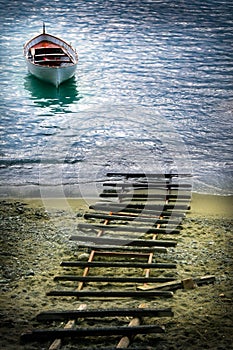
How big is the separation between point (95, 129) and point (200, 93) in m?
6.41

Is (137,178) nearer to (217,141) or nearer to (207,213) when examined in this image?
(207,213)

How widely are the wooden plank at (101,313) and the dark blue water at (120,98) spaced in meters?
7.64

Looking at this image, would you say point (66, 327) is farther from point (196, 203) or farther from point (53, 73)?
point (53, 73)

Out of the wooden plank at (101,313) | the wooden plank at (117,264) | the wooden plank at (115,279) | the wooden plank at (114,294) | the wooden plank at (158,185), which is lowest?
the wooden plank at (101,313)

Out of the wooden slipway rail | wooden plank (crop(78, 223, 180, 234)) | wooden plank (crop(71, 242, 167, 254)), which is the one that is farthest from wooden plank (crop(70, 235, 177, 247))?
wooden plank (crop(78, 223, 180, 234))

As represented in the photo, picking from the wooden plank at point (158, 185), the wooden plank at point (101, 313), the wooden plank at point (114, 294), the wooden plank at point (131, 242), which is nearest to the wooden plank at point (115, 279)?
the wooden plank at point (114, 294)

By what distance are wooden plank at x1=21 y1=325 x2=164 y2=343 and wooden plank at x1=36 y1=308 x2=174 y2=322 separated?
400mm

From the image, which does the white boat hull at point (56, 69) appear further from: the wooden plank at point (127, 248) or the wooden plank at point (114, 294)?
the wooden plank at point (114, 294)

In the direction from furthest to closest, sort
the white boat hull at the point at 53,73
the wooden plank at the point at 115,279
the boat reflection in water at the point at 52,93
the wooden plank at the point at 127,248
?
the white boat hull at the point at 53,73
the boat reflection in water at the point at 52,93
the wooden plank at the point at 127,248
the wooden plank at the point at 115,279

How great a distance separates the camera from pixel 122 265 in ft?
36.6

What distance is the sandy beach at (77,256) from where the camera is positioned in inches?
349

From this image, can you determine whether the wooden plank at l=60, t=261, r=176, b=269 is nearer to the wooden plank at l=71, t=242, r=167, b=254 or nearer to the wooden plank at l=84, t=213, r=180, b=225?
the wooden plank at l=71, t=242, r=167, b=254

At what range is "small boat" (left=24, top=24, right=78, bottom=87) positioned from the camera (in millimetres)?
27438

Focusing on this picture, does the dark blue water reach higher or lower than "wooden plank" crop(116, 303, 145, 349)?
higher
